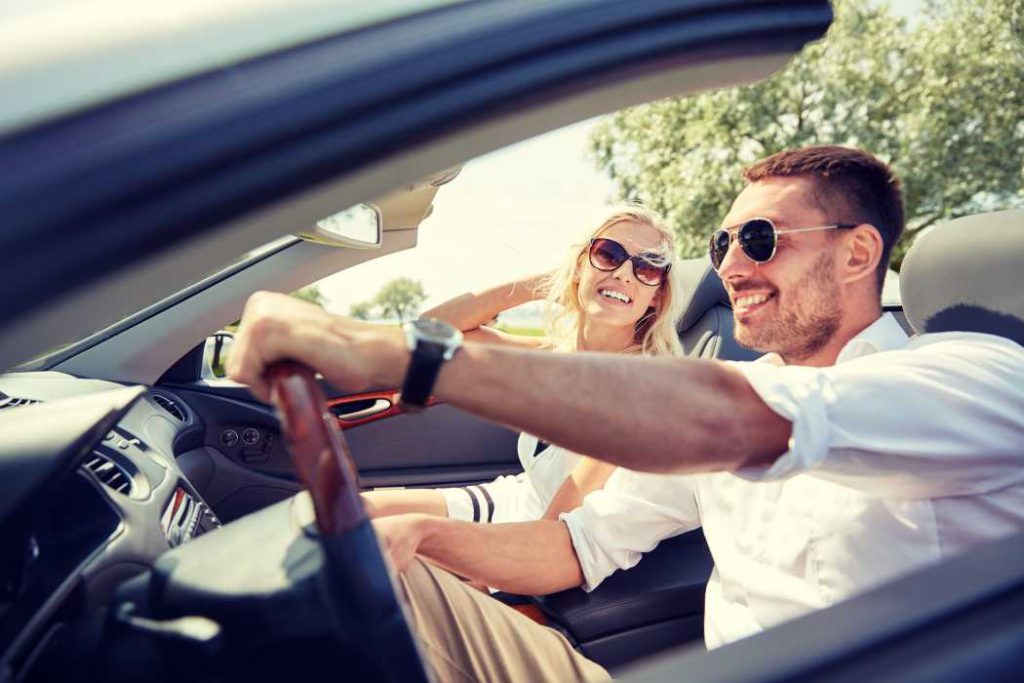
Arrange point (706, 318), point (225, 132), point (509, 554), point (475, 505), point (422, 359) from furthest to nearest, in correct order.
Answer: point (706, 318) → point (475, 505) → point (509, 554) → point (422, 359) → point (225, 132)

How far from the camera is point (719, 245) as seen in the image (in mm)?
1828

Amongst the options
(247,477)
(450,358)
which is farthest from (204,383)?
(450,358)

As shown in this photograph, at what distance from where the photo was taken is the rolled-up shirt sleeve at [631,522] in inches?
78.7

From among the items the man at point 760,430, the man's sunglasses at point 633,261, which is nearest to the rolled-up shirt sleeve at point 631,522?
the man at point 760,430

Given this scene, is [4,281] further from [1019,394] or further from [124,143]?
[1019,394]

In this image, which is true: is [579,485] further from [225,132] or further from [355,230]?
[225,132]

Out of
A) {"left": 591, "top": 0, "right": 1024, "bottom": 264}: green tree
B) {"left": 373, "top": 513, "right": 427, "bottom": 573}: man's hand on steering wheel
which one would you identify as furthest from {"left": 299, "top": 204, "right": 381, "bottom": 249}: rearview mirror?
{"left": 591, "top": 0, "right": 1024, "bottom": 264}: green tree

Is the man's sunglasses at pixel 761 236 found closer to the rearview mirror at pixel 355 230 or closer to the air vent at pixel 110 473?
the rearview mirror at pixel 355 230

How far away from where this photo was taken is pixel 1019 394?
126 cm

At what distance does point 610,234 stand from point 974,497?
1.75 metres

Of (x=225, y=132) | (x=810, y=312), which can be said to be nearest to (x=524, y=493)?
(x=810, y=312)

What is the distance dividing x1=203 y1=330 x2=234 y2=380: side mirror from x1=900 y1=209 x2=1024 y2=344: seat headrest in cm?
240

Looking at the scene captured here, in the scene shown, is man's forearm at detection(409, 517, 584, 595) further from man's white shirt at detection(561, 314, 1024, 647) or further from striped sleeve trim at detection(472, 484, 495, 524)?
striped sleeve trim at detection(472, 484, 495, 524)

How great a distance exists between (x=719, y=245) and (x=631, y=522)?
74 centimetres
